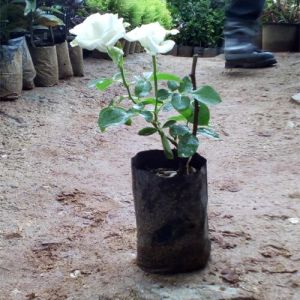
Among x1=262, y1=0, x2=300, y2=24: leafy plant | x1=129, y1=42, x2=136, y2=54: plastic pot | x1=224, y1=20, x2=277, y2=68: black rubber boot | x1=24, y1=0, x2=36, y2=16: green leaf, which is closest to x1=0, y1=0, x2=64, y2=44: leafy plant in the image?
x1=24, y1=0, x2=36, y2=16: green leaf

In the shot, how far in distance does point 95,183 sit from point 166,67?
8.34 feet

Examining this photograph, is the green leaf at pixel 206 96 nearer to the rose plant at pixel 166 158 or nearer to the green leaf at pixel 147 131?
the rose plant at pixel 166 158

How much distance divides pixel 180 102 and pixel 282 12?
4.20 meters

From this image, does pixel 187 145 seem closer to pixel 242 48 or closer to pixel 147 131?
pixel 147 131

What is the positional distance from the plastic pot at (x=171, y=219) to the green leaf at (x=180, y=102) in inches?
6.1

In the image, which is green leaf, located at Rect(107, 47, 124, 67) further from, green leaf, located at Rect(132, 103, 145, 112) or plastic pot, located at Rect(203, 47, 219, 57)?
plastic pot, located at Rect(203, 47, 219, 57)

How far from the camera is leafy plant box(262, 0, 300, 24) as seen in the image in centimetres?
490

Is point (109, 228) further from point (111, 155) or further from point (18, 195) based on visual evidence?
point (111, 155)

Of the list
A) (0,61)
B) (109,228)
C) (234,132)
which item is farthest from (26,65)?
(109,228)

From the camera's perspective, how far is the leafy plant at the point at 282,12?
490cm

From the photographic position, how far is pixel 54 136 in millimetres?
2404

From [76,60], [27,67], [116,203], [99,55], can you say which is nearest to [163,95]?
[116,203]

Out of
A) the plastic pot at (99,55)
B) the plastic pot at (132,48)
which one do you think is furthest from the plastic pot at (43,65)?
the plastic pot at (132,48)

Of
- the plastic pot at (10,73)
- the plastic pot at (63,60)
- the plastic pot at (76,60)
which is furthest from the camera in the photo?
the plastic pot at (76,60)
